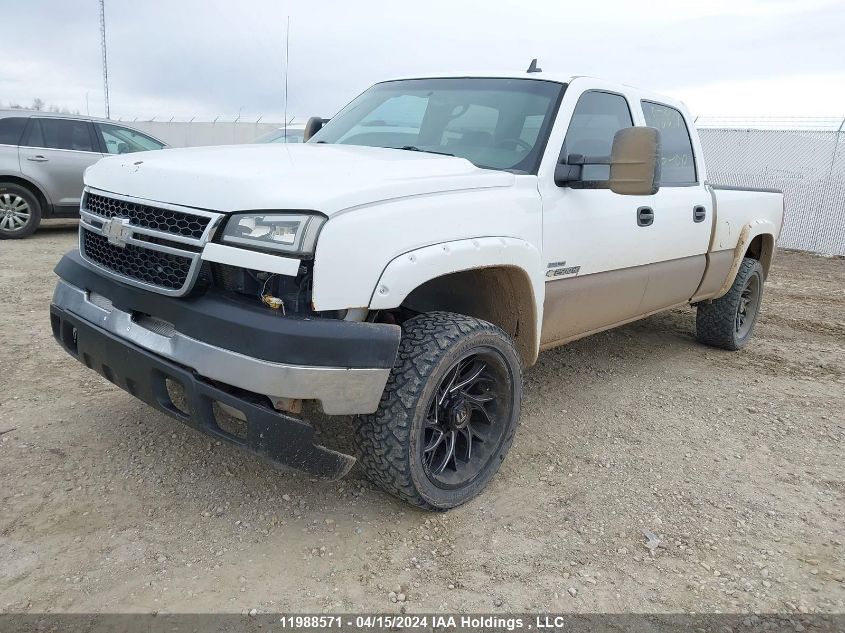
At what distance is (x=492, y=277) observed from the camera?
3152 mm

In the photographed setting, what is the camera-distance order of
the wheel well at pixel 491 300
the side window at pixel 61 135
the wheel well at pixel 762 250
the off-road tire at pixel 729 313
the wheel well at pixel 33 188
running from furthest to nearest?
the side window at pixel 61 135 → the wheel well at pixel 33 188 → the wheel well at pixel 762 250 → the off-road tire at pixel 729 313 → the wheel well at pixel 491 300

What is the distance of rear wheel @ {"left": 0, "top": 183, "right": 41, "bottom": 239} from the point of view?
28.5 feet

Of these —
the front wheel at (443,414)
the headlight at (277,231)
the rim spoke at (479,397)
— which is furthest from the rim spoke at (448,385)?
the headlight at (277,231)

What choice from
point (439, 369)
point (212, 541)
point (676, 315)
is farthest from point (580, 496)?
point (676, 315)

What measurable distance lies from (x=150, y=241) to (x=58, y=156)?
25.3 ft

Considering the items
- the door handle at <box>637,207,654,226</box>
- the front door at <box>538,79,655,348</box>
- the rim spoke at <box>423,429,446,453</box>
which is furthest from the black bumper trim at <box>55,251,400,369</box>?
the door handle at <box>637,207,654,226</box>

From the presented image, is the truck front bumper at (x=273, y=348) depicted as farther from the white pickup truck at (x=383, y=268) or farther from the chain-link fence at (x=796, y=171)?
the chain-link fence at (x=796, y=171)

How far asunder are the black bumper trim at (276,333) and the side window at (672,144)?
266cm

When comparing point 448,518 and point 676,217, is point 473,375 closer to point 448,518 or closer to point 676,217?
point 448,518

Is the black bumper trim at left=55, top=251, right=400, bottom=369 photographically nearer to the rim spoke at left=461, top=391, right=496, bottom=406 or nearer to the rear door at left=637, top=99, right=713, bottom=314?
the rim spoke at left=461, top=391, right=496, bottom=406

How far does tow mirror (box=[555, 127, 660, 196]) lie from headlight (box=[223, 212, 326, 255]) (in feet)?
4.87

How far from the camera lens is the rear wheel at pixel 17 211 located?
8688 mm

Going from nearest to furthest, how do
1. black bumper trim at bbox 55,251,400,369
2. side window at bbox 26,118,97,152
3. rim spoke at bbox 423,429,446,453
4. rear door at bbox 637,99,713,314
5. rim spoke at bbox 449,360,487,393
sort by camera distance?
black bumper trim at bbox 55,251,400,369 → rim spoke at bbox 423,429,446,453 → rim spoke at bbox 449,360,487,393 → rear door at bbox 637,99,713,314 → side window at bbox 26,118,97,152

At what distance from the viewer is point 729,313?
Answer: 5.38 metres
